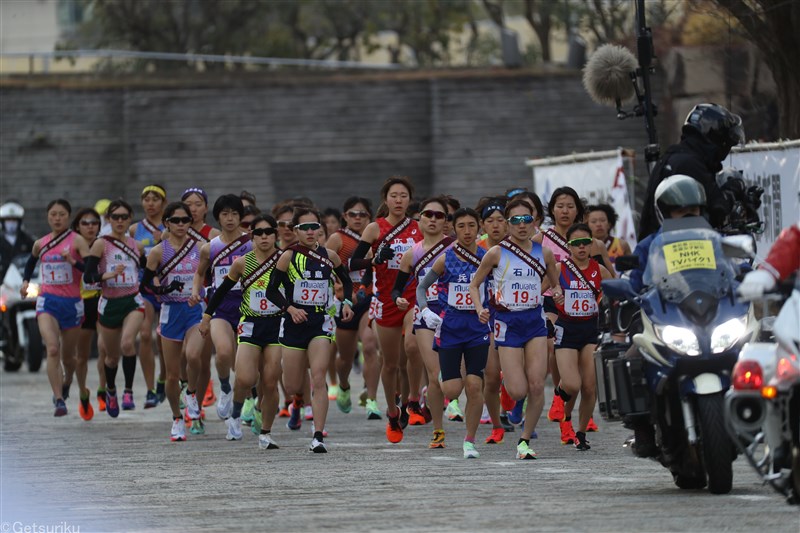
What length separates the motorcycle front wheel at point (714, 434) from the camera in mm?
10719

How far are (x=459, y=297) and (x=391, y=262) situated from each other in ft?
9.58

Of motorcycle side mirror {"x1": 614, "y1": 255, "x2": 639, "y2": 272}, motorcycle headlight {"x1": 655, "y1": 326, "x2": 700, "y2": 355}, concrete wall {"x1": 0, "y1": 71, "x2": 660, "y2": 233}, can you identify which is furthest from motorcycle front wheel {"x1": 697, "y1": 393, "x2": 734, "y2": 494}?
concrete wall {"x1": 0, "y1": 71, "x2": 660, "y2": 233}

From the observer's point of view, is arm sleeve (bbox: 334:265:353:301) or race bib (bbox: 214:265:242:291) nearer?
arm sleeve (bbox: 334:265:353:301)

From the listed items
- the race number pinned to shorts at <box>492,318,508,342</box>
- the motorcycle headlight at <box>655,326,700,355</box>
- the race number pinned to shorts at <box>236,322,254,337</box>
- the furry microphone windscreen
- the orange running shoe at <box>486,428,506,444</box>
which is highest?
the furry microphone windscreen

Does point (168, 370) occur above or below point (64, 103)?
below

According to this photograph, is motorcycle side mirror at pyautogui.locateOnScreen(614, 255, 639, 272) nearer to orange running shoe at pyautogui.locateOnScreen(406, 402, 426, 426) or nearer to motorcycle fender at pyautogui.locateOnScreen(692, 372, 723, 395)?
motorcycle fender at pyautogui.locateOnScreen(692, 372, 723, 395)

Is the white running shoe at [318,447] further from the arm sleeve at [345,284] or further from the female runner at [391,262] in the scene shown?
the female runner at [391,262]

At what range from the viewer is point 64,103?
49344 millimetres

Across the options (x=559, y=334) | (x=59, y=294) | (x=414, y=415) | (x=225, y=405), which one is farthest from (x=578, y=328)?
(x=59, y=294)

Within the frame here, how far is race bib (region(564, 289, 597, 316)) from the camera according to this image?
15719 mm

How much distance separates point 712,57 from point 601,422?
51.0ft

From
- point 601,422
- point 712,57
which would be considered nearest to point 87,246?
point 601,422

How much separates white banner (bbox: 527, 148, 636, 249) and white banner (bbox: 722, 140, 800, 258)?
1.99 meters

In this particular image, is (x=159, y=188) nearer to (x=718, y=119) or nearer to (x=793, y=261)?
(x=718, y=119)
